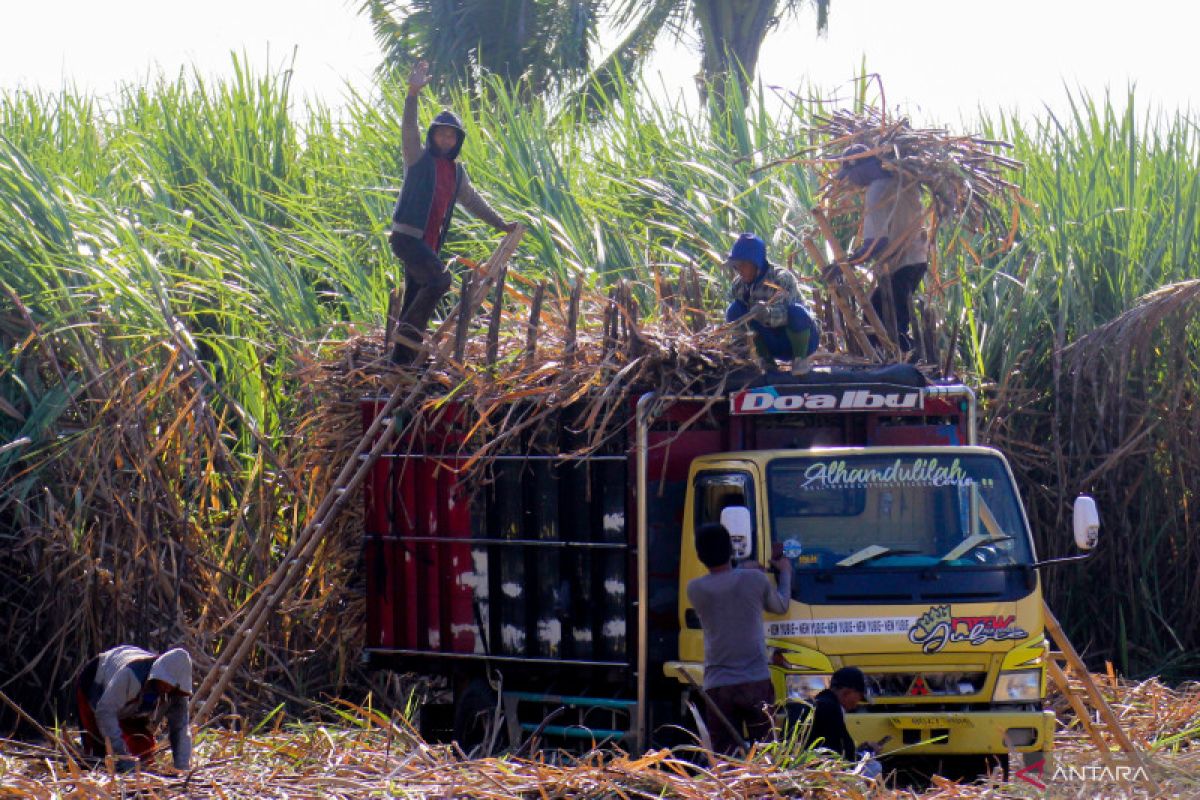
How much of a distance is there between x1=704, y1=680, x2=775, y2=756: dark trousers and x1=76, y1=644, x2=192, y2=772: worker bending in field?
7.84ft

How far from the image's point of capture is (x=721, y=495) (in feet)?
27.1

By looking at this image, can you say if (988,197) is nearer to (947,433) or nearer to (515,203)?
(947,433)

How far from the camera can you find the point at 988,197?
11.1 m

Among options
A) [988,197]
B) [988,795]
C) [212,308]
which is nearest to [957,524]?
[988,795]

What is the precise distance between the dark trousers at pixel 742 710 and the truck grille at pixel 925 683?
53 cm

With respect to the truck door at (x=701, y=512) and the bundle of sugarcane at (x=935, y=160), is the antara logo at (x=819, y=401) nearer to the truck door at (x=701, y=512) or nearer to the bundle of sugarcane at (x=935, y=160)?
the truck door at (x=701, y=512)

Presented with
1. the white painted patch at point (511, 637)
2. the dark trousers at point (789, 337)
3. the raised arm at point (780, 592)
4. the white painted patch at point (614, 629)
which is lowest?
the white painted patch at point (511, 637)

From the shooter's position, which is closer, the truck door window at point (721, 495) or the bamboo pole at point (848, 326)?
the truck door window at point (721, 495)

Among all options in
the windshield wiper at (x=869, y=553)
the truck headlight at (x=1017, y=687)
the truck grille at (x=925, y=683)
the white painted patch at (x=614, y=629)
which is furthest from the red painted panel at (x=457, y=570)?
the truck headlight at (x=1017, y=687)

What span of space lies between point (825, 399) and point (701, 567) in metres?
1.13

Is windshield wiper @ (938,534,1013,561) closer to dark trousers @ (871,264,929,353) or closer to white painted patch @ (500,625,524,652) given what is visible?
white painted patch @ (500,625,524,652)

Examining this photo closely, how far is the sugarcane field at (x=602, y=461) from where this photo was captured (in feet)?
25.2

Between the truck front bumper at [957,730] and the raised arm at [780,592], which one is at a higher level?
the raised arm at [780,592]

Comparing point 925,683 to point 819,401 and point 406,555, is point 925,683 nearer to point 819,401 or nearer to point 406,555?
point 819,401
